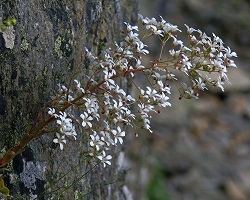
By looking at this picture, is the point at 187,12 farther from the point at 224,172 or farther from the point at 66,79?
the point at 66,79

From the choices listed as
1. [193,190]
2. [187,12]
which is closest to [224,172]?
[193,190]

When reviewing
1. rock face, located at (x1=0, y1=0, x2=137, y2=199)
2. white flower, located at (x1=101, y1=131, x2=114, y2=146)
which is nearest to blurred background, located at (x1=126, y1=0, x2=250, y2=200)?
rock face, located at (x1=0, y1=0, x2=137, y2=199)

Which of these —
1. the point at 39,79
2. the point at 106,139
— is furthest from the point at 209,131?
the point at 106,139

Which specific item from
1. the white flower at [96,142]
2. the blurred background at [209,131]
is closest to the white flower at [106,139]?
the white flower at [96,142]

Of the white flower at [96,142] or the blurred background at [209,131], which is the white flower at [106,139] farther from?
the blurred background at [209,131]

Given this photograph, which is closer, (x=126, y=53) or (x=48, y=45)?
(x=126, y=53)
